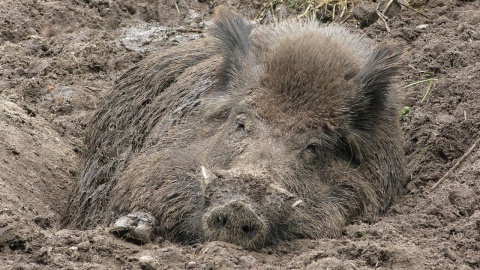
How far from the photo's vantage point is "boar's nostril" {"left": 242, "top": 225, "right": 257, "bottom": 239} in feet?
15.2

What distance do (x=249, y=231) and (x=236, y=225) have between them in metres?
0.13

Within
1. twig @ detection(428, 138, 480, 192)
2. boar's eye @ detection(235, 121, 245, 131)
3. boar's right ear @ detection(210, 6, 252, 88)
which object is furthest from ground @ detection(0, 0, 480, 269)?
boar's right ear @ detection(210, 6, 252, 88)

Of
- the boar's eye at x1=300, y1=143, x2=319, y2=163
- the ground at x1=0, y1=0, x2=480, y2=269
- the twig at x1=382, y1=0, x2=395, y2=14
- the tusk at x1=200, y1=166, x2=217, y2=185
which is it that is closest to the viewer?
the ground at x1=0, y1=0, x2=480, y2=269

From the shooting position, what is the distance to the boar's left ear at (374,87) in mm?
5793

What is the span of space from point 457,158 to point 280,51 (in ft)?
5.25

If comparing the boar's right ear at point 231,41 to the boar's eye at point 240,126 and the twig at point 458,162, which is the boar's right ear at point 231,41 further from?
the twig at point 458,162

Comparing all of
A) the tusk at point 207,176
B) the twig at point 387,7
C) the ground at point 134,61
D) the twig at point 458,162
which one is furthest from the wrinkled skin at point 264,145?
the twig at point 387,7

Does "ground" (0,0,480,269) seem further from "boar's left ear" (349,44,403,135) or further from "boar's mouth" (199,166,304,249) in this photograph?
"boar's left ear" (349,44,403,135)

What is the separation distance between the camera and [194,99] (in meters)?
6.39

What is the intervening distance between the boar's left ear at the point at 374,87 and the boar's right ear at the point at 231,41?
2.68ft

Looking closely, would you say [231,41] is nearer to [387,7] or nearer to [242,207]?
[242,207]

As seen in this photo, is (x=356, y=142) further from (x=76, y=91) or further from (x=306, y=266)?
(x=76, y=91)

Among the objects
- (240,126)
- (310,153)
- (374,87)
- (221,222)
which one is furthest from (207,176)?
(374,87)

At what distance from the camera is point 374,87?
5844mm
